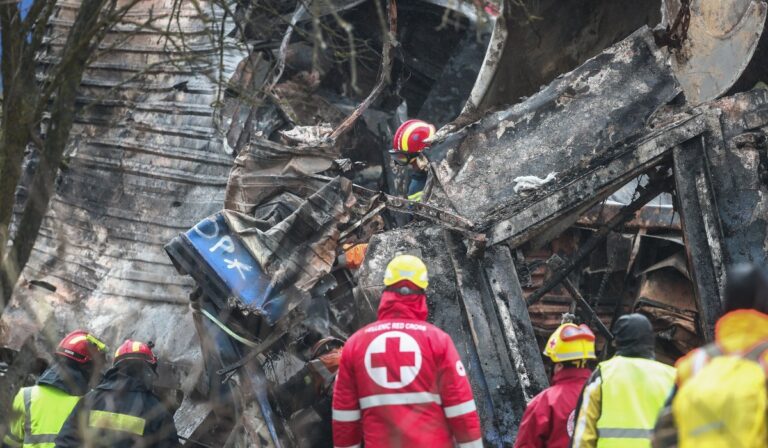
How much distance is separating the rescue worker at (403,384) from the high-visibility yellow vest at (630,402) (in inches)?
26.1

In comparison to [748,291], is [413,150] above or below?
above

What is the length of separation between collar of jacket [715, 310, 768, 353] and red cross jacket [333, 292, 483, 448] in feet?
5.68

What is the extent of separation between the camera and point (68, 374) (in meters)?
5.31

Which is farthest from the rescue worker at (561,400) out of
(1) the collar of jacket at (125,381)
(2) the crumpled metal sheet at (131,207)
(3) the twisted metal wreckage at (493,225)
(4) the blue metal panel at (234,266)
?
(2) the crumpled metal sheet at (131,207)

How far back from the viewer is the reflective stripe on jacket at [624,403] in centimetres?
373

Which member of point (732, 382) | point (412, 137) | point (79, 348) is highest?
point (412, 137)

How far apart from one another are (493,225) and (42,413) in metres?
2.80

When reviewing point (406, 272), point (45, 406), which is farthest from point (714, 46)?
point (45, 406)

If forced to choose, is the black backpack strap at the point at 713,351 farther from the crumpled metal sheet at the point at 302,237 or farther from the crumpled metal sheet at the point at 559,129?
the crumpled metal sheet at the point at 302,237

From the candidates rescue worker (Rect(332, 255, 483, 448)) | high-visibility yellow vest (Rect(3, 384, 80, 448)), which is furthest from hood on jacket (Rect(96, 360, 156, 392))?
rescue worker (Rect(332, 255, 483, 448))

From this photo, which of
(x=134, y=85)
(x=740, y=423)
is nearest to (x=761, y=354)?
(x=740, y=423)

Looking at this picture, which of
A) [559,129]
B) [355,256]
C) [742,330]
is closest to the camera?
[742,330]

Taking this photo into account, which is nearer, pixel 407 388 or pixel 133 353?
pixel 407 388

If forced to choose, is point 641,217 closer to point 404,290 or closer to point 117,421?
point 404,290
